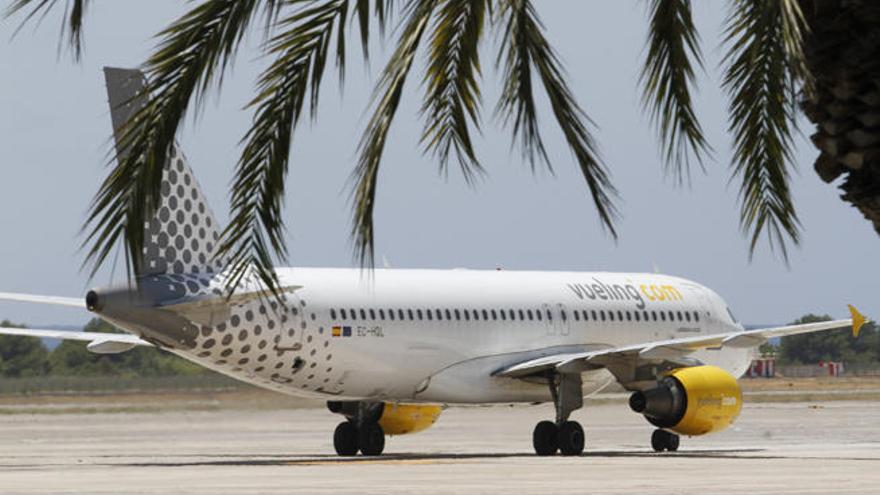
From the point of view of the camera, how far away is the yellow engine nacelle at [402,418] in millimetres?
35531

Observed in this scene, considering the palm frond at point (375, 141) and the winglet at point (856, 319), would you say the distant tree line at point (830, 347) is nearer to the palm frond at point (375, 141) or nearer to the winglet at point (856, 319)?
the winglet at point (856, 319)

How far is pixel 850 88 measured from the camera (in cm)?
889

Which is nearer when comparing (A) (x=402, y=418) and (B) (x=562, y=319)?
(A) (x=402, y=418)

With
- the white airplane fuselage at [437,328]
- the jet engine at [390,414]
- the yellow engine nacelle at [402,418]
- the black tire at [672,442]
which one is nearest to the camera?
the white airplane fuselage at [437,328]

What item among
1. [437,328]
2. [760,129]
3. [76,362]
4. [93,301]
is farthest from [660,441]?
[76,362]

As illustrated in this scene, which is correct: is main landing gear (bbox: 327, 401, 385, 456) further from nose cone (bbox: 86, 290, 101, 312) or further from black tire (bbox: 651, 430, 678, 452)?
nose cone (bbox: 86, 290, 101, 312)

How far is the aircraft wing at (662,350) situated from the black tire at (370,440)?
101 inches

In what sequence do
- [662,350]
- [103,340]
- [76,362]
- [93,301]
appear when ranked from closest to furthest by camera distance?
[93,301], [662,350], [103,340], [76,362]

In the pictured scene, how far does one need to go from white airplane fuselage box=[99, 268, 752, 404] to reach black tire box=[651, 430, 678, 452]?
1518 millimetres

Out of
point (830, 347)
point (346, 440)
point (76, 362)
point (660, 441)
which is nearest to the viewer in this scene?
point (346, 440)

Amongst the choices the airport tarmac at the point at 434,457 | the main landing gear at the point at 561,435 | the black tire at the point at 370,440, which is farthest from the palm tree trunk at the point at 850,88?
the black tire at the point at 370,440

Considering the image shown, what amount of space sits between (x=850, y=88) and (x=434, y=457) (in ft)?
81.4

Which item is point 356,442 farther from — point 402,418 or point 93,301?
point 93,301

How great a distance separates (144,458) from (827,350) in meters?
96.4
